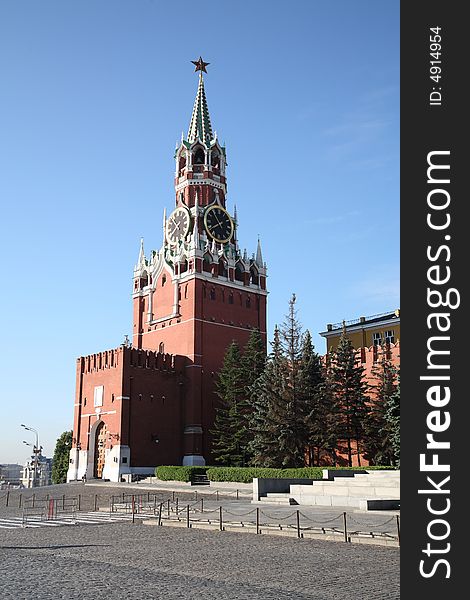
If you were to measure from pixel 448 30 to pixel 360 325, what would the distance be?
174 feet

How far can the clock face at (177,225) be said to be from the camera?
196 feet

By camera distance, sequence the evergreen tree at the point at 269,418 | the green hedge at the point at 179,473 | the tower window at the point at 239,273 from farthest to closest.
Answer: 1. the tower window at the point at 239,273
2. the green hedge at the point at 179,473
3. the evergreen tree at the point at 269,418

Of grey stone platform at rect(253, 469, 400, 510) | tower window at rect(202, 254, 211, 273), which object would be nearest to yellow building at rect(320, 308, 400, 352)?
tower window at rect(202, 254, 211, 273)

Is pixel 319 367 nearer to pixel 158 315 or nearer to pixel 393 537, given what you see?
pixel 158 315

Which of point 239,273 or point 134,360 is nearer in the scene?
point 134,360

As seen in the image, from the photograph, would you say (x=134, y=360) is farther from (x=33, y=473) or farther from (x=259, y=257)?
(x=33, y=473)

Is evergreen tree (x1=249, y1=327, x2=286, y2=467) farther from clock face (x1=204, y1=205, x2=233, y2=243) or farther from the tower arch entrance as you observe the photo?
clock face (x1=204, y1=205, x2=233, y2=243)

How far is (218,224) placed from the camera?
60781mm

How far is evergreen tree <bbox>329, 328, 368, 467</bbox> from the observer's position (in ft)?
132

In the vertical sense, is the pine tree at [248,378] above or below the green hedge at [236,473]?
above

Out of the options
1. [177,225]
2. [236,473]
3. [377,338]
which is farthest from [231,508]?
[177,225]

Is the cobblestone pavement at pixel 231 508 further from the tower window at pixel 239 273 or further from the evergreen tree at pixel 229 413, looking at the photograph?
the tower window at pixel 239 273

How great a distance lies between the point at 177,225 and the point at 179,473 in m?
25.2

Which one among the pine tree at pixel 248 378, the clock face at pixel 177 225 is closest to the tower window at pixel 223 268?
the clock face at pixel 177 225
